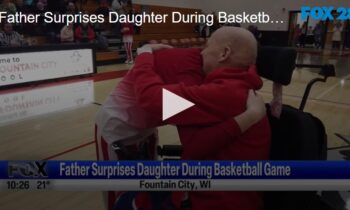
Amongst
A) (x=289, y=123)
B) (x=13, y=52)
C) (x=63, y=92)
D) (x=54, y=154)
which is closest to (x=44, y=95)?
(x=63, y=92)

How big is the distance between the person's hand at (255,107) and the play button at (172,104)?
17cm

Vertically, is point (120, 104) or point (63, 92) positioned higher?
point (120, 104)

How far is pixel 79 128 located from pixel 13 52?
2.17 m

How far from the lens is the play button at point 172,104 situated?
2.70 ft

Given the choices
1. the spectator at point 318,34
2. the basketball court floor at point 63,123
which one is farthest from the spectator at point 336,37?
the basketball court floor at point 63,123

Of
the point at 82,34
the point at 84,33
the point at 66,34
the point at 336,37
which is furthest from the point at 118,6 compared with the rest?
the point at 336,37

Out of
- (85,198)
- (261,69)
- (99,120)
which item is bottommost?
(85,198)

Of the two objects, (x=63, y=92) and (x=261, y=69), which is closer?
(x=261, y=69)

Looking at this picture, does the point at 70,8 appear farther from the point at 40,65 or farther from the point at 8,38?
the point at 40,65

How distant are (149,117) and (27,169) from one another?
1.46ft

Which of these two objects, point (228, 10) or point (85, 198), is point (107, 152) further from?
point (228, 10)

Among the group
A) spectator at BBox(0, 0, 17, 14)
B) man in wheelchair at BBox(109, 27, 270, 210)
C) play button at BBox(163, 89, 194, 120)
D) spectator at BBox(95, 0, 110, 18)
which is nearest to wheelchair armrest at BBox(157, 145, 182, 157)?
man in wheelchair at BBox(109, 27, 270, 210)

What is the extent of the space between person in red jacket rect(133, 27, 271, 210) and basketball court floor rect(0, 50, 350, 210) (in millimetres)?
1258

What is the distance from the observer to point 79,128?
3.37 meters
